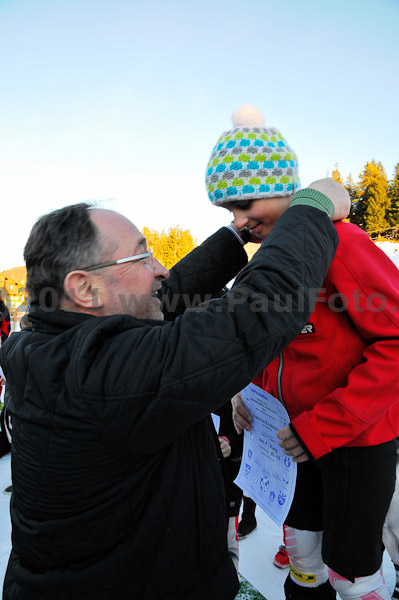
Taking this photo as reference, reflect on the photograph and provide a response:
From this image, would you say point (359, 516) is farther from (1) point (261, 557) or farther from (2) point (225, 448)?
(1) point (261, 557)

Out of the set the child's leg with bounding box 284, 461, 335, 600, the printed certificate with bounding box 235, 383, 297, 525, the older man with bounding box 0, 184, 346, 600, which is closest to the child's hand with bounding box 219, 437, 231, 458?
the printed certificate with bounding box 235, 383, 297, 525

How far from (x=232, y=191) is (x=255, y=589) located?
2.39 meters

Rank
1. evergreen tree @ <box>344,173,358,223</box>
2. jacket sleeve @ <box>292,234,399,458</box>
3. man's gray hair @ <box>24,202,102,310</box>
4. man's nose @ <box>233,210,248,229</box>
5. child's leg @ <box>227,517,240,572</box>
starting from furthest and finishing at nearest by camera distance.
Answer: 1. evergreen tree @ <box>344,173,358,223</box>
2. child's leg @ <box>227,517,240,572</box>
3. man's nose @ <box>233,210,248,229</box>
4. jacket sleeve @ <box>292,234,399,458</box>
5. man's gray hair @ <box>24,202,102,310</box>

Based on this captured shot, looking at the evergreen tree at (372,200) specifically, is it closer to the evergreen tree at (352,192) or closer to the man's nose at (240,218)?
the evergreen tree at (352,192)

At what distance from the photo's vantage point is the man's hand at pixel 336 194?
1114 millimetres

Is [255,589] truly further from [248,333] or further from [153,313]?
[248,333]

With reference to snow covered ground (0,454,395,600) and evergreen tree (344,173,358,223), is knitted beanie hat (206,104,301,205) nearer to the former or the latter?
snow covered ground (0,454,395,600)

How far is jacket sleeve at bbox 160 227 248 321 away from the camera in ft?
5.59

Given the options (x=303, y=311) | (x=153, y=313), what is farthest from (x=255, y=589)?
(x=303, y=311)

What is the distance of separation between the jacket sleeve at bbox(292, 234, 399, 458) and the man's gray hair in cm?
81

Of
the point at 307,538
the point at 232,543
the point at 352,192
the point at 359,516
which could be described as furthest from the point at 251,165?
the point at 352,192

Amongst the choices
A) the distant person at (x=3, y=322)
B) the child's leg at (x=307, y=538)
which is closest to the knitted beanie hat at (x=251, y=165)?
the child's leg at (x=307, y=538)

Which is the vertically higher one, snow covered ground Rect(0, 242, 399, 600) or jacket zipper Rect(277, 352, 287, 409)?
jacket zipper Rect(277, 352, 287, 409)

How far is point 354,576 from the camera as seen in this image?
4.18ft
